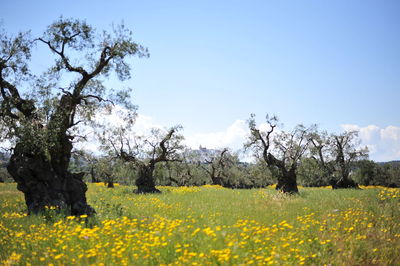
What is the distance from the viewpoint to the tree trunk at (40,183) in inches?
512

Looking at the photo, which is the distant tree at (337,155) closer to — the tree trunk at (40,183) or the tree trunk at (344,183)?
the tree trunk at (344,183)

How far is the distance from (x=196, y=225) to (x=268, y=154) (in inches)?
765

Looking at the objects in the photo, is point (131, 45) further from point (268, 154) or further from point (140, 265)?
point (268, 154)

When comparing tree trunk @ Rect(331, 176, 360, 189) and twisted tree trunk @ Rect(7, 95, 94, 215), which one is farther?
tree trunk @ Rect(331, 176, 360, 189)

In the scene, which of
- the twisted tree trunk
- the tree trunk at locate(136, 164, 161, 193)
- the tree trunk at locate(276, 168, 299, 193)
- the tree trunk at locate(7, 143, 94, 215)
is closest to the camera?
the twisted tree trunk

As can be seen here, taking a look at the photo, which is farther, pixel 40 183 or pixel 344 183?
pixel 344 183

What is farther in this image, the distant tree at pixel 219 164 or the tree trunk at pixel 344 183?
the distant tree at pixel 219 164

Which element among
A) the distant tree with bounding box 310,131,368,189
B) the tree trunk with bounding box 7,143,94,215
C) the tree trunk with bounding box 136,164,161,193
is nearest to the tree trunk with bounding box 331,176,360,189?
the distant tree with bounding box 310,131,368,189

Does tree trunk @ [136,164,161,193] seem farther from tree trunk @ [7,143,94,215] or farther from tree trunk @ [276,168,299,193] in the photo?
tree trunk @ [7,143,94,215]

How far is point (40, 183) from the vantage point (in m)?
13.2

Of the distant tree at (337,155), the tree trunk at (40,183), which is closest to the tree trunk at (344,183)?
the distant tree at (337,155)

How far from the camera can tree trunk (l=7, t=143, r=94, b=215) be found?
12992 mm

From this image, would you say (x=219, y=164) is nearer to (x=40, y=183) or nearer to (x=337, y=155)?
(x=337, y=155)

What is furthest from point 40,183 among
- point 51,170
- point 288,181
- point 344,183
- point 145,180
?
point 344,183
